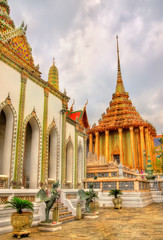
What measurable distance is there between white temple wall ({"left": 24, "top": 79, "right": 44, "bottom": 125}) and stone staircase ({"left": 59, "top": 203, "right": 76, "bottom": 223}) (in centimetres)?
494

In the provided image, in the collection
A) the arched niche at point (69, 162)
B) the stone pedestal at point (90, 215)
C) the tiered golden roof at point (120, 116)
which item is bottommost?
the stone pedestal at point (90, 215)

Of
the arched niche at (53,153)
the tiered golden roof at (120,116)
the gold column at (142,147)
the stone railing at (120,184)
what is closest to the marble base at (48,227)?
the arched niche at (53,153)

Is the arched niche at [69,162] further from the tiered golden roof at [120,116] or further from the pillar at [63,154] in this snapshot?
the tiered golden roof at [120,116]

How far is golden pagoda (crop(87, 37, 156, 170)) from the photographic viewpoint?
30688mm

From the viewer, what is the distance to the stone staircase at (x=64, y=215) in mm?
8227

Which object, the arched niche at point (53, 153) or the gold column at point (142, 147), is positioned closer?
the arched niche at point (53, 153)

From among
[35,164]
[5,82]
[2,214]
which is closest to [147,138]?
[35,164]

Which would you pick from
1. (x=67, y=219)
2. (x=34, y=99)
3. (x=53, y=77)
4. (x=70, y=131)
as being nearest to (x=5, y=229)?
(x=67, y=219)

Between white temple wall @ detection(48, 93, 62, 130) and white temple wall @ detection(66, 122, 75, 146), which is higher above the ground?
white temple wall @ detection(48, 93, 62, 130)

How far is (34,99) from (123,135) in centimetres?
2248

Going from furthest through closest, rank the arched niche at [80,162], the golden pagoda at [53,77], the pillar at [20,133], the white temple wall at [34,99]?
the golden pagoda at [53,77] < the arched niche at [80,162] < the white temple wall at [34,99] < the pillar at [20,133]

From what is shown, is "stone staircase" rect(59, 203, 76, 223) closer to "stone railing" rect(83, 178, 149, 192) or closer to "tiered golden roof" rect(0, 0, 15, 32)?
"stone railing" rect(83, 178, 149, 192)

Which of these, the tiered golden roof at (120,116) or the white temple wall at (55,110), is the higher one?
the tiered golden roof at (120,116)

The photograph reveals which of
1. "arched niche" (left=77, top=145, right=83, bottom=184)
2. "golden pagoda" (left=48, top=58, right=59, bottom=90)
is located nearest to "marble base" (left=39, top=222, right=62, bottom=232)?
"arched niche" (left=77, top=145, right=83, bottom=184)
